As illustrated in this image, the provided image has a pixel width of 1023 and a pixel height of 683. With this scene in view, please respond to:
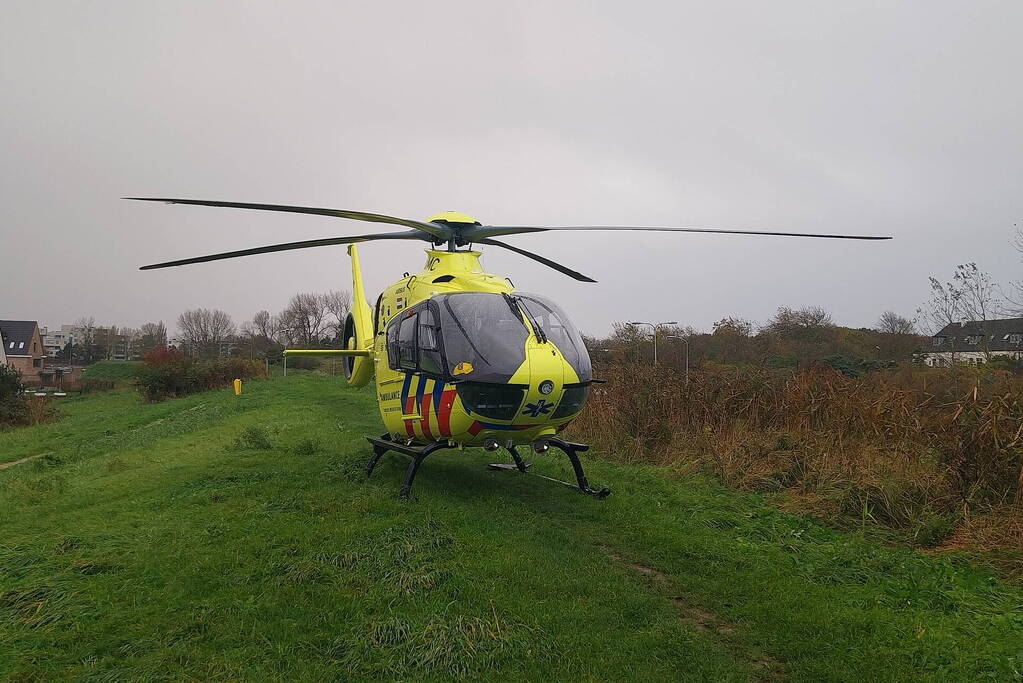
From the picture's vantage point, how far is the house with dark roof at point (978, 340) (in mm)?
14062

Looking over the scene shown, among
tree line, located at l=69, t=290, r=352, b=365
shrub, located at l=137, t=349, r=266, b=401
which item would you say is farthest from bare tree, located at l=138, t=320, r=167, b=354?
shrub, located at l=137, t=349, r=266, b=401

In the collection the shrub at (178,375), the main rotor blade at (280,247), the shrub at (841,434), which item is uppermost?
the main rotor blade at (280,247)

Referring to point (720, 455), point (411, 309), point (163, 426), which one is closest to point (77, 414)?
point (163, 426)

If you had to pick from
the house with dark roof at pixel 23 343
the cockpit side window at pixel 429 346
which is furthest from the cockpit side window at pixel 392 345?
the house with dark roof at pixel 23 343

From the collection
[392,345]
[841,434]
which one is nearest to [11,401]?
[392,345]

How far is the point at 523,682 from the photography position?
14.4 feet

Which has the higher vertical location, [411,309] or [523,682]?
[411,309]

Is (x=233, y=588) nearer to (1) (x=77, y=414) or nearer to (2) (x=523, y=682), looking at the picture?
(2) (x=523, y=682)

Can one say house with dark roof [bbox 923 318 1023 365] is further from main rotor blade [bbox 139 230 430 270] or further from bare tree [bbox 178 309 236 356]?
bare tree [bbox 178 309 236 356]

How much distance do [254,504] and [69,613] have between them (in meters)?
3.58

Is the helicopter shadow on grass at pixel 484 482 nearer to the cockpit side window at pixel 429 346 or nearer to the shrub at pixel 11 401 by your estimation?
the cockpit side window at pixel 429 346

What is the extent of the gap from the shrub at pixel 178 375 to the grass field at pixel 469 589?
25574 millimetres

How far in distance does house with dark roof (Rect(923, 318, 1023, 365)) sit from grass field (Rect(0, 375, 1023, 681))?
27.3 ft

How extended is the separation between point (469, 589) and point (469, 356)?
3.04 m
